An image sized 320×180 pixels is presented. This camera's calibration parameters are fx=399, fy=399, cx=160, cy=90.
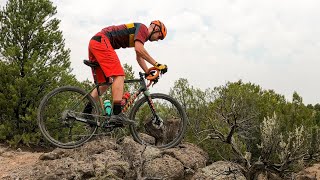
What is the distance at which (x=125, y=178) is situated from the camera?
6617 millimetres

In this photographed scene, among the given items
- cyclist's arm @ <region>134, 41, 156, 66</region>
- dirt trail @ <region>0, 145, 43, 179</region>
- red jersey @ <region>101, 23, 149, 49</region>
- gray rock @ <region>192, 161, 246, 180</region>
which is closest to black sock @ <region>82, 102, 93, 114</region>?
red jersey @ <region>101, 23, 149, 49</region>

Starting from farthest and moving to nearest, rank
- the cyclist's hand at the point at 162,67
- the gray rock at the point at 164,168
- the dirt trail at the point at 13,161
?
the dirt trail at the point at 13,161 < the gray rock at the point at 164,168 < the cyclist's hand at the point at 162,67

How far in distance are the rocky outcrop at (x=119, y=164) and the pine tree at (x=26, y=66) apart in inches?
187

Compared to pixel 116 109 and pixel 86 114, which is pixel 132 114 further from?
pixel 86 114

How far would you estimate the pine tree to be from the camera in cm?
1119

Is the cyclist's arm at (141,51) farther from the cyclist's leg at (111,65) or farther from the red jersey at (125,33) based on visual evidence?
the cyclist's leg at (111,65)

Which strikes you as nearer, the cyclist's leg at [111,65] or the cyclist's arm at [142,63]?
the cyclist's leg at [111,65]

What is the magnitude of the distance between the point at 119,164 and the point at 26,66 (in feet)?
20.0

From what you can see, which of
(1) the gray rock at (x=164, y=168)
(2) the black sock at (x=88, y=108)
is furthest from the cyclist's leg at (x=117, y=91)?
(1) the gray rock at (x=164, y=168)

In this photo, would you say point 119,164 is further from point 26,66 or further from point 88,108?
point 26,66

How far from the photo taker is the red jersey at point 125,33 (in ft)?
20.6

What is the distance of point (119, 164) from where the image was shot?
21.0 feet

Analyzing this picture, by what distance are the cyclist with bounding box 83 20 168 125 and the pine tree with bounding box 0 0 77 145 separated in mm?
5472

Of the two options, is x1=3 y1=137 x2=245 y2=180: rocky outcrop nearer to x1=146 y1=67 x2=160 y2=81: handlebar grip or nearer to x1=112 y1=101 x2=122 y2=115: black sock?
x1=112 y1=101 x2=122 y2=115: black sock
